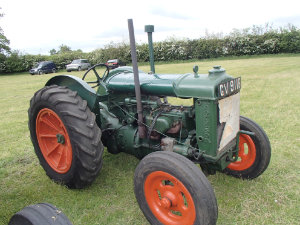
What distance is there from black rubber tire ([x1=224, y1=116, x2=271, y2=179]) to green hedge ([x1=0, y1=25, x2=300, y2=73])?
21941 mm

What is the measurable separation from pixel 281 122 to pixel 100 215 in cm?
361

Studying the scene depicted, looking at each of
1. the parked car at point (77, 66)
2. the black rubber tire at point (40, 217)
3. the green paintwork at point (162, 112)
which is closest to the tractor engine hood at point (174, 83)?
the green paintwork at point (162, 112)

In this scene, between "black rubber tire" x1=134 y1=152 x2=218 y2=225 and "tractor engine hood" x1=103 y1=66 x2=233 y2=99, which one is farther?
"tractor engine hood" x1=103 y1=66 x2=233 y2=99

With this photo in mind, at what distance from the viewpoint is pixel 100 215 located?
2.44 meters

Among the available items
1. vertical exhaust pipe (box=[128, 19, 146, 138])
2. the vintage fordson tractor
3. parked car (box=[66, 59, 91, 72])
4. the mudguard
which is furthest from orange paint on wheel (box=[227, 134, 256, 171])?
parked car (box=[66, 59, 91, 72])

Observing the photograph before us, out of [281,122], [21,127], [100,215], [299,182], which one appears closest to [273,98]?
[281,122]

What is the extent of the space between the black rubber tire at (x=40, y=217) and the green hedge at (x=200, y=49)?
2390 centimetres

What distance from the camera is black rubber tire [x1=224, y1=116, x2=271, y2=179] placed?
8.73 feet

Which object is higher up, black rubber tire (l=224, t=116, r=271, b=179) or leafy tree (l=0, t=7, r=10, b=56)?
leafy tree (l=0, t=7, r=10, b=56)

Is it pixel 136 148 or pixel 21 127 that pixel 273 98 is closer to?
pixel 136 148

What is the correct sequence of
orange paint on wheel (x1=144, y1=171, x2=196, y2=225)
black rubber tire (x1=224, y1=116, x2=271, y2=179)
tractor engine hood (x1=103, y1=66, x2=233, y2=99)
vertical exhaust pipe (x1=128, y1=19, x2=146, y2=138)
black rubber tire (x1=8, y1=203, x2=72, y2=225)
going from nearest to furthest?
black rubber tire (x1=8, y1=203, x2=72, y2=225)
orange paint on wheel (x1=144, y1=171, x2=196, y2=225)
tractor engine hood (x1=103, y1=66, x2=233, y2=99)
vertical exhaust pipe (x1=128, y1=19, x2=146, y2=138)
black rubber tire (x1=224, y1=116, x2=271, y2=179)

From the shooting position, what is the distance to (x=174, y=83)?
7.80ft

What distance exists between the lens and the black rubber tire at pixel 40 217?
1.27 meters

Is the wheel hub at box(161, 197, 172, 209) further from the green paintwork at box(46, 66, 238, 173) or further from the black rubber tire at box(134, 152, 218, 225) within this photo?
the green paintwork at box(46, 66, 238, 173)
